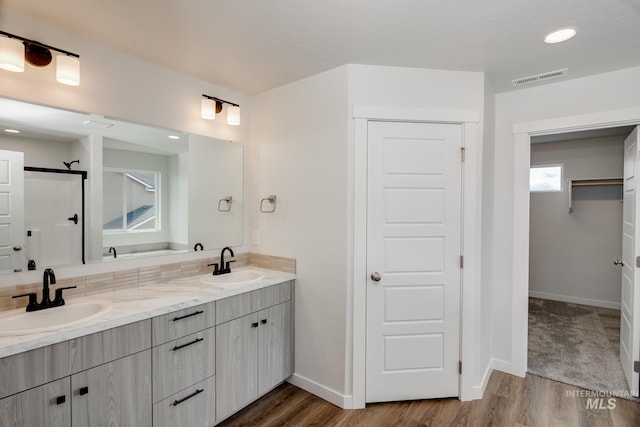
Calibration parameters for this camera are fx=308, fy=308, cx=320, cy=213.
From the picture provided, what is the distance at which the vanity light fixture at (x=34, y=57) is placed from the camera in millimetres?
1552

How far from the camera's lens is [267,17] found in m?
1.69

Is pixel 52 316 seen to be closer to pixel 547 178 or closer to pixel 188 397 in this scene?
pixel 188 397

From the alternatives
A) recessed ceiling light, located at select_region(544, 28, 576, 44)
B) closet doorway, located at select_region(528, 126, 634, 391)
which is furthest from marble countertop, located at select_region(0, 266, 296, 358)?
closet doorway, located at select_region(528, 126, 634, 391)

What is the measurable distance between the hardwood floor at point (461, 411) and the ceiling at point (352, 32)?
251cm

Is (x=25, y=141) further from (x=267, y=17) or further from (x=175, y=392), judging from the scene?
(x=175, y=392)

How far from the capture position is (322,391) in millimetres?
2412

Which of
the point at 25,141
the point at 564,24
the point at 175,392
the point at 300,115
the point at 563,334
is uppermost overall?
the point at 564,24

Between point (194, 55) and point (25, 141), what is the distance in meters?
1.11

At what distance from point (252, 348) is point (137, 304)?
0.86 meters

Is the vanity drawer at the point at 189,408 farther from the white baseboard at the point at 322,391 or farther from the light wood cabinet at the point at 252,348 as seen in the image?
the white baseboard at the point at 322,391

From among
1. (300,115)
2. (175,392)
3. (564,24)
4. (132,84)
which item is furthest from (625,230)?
(132,84)

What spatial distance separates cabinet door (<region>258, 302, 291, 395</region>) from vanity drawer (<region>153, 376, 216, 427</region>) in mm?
406

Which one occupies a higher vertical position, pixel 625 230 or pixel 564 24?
pixel 564 24

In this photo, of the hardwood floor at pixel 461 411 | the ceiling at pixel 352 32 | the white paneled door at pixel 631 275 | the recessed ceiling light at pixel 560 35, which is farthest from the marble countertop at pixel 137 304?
the white paneled door at pixel 631 275
